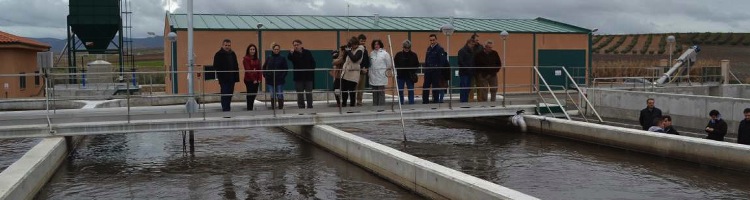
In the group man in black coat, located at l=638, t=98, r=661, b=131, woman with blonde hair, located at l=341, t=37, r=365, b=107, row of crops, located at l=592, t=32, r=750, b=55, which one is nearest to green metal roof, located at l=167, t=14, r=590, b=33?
woman with blonde hair, located at l=341, t=37, r=365, b=107

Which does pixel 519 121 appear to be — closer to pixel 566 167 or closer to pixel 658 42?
pixel 566 167

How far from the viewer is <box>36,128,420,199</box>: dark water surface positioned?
32.5ft

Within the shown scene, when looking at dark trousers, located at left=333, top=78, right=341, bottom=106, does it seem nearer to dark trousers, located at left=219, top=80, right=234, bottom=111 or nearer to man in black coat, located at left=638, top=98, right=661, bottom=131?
dark trousers, located at left=219, top=80, right=234, bottom=111

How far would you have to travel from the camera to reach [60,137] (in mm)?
12125

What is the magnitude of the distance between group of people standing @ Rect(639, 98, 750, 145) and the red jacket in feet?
23.5

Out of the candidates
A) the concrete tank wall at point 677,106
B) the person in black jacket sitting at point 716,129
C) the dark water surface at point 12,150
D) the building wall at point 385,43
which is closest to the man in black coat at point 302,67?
the dark water surface at point 12,150

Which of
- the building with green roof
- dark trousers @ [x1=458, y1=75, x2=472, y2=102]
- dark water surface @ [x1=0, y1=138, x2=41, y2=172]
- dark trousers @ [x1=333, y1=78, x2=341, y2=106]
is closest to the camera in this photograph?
dark water surface @ [x1=0, y1=138, x2=41, y2=172]

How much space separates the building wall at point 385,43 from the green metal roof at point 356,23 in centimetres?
23

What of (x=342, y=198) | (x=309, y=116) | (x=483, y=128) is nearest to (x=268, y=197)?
(x=342, y=198)

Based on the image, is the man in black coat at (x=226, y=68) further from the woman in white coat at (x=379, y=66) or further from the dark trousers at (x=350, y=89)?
the woman in white coat at (x=379, y=66)

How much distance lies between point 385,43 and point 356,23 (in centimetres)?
191

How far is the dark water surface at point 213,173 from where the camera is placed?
990cm

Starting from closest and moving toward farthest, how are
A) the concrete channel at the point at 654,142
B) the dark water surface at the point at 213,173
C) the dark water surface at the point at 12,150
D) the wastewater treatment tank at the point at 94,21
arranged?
the dark water surface at the point at 213,173
the concrete channel at the point at 654,142
the dark water surface at the point at 12,150
the wastewater treatment tank at the point at 94,21

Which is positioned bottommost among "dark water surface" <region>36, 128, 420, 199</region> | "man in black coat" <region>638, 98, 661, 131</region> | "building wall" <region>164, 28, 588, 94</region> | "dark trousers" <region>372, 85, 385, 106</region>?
"dark water surface" <region>36, 128, 420, 199</region>
